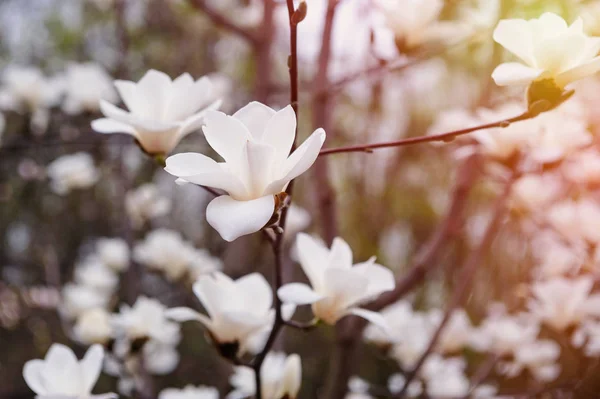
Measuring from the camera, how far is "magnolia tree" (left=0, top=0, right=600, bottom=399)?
0.41 metres

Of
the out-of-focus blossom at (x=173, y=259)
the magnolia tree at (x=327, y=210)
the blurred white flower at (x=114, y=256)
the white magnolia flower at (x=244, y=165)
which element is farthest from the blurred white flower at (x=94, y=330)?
the blurred white flower at (x=114, y=256)

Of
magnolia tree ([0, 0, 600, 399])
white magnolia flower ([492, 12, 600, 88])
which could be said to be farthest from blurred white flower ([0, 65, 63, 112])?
white magnolia flower ([492, 12, 600, 88])

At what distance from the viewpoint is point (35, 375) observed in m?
0.46

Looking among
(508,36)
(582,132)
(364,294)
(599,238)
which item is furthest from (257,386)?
(599,238)

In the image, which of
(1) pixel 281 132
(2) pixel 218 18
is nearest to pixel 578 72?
(1) pixel 281 132

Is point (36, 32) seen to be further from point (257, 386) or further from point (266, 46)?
point (257, 386)

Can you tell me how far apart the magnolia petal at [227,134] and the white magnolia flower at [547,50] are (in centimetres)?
17

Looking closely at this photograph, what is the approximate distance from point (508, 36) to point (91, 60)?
211cm

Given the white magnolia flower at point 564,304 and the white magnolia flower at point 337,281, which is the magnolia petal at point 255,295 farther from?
the white magnolia flower at point 564,304

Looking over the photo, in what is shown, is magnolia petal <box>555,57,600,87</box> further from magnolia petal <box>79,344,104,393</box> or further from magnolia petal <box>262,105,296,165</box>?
magnolia petal <box>79,344,104,393</box>

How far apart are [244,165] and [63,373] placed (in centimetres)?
24

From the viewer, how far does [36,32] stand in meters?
2.50

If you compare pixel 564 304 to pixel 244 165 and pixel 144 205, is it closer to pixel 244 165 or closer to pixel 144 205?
pixel 244 165

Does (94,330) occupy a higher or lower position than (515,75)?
lower
